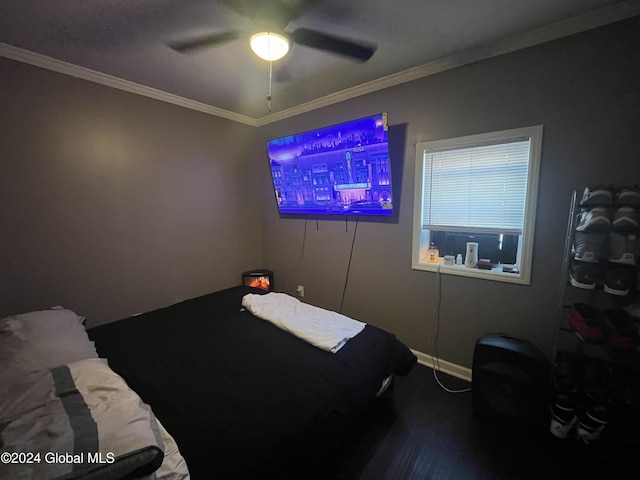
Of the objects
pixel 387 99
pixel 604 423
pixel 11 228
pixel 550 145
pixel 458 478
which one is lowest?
pixel 458 478

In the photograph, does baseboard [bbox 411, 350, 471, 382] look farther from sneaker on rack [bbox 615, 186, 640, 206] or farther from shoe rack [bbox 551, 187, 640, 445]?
sneaker on rack [bbox 615, 186, 640, 206]

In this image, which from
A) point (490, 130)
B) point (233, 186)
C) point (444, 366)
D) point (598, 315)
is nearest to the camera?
point (598, 315)

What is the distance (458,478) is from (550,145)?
2.09m

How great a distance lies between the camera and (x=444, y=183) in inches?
87.4

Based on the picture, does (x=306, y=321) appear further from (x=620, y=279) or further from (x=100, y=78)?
(x=100, y=78)

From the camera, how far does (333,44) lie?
179cm

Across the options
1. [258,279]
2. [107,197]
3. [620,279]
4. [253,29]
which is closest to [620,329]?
[620,279]

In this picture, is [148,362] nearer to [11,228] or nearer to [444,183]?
[11,228]

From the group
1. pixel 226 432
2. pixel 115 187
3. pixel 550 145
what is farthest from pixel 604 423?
pixel 115 187

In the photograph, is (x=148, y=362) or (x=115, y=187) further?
(x=115, y=187)

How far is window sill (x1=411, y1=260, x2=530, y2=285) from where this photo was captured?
6.36 ft

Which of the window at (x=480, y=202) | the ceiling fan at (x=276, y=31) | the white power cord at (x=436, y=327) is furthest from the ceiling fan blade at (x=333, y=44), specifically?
the white power cord at (x=436, y=327)

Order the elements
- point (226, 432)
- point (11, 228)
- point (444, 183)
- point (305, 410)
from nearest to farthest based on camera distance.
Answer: point (226, 432) → point (305, 410) → point (11, 228) → point (444, 183)

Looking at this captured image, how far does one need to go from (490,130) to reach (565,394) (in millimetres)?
1778
